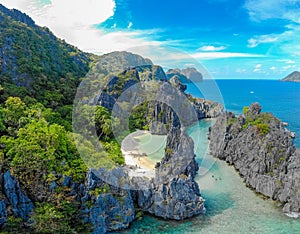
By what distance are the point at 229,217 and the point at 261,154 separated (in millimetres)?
8228

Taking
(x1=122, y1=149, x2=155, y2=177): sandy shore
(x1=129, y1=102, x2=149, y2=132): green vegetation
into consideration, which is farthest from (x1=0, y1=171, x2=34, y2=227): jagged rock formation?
(x1=129, y1=102, x2=149, y2=132): green vegetation

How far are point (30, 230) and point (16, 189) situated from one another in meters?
2.27

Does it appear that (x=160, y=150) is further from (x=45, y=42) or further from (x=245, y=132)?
(x=45, y=42)

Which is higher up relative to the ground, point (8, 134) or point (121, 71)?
point (121, 71)

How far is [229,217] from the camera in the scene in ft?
61.3

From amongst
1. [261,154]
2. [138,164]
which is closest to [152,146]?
[138,164]

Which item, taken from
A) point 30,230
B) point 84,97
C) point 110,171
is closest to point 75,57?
point 84,97

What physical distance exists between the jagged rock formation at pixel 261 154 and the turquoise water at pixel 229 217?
0.99 meters

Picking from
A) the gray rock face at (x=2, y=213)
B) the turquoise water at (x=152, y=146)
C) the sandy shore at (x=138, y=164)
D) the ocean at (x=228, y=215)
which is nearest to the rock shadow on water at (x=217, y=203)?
the ocean at (x=228, y=215)

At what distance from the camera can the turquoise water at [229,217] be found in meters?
17.3

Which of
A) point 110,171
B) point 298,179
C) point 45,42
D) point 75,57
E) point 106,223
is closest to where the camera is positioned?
point 106,223

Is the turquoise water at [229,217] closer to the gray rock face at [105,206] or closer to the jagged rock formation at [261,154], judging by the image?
the gray rock face at [105,206]

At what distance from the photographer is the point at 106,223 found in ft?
54.9

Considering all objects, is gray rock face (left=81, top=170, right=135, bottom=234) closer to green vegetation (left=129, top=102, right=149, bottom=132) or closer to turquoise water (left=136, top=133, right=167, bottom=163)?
turquoise water (left=136, top=133, right=167, bottom=163)
